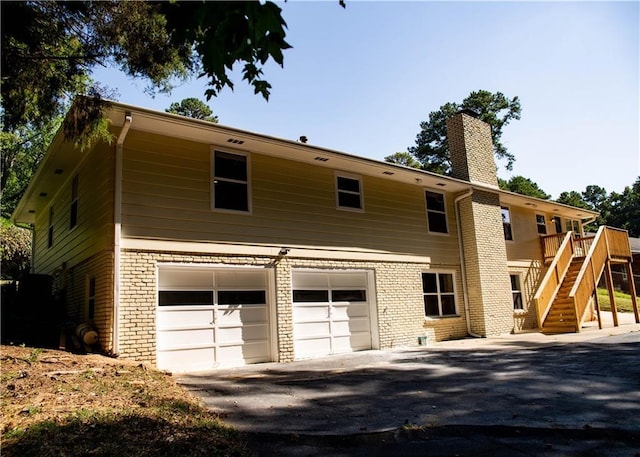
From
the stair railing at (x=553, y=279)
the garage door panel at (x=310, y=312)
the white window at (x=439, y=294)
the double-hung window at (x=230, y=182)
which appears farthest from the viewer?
the stair railing at (x=553, y=279)

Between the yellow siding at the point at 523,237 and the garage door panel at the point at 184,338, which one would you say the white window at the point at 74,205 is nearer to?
the garage door panel at the point at 184,338

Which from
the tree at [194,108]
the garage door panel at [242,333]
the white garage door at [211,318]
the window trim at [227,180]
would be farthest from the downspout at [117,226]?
the tree at [194,108]

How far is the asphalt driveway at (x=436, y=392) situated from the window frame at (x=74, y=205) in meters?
6.01

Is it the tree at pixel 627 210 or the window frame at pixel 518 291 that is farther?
the tree at pixel 627 210

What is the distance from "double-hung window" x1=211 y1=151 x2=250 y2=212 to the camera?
416 inches

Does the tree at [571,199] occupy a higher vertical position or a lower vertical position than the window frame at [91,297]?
higher

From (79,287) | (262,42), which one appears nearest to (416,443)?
(262,42)

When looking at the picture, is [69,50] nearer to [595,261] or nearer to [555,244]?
[595,261]

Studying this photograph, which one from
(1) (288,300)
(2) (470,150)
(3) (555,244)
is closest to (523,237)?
(3) (555,244)

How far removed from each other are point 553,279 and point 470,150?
5.56 meters

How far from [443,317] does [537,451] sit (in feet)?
34.2

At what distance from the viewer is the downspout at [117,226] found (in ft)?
28.0

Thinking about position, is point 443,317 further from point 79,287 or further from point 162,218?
point 79,287

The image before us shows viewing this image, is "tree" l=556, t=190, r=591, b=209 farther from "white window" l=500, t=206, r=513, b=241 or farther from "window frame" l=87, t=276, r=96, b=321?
"window frame" l=87, t=276, r=96, b=321
